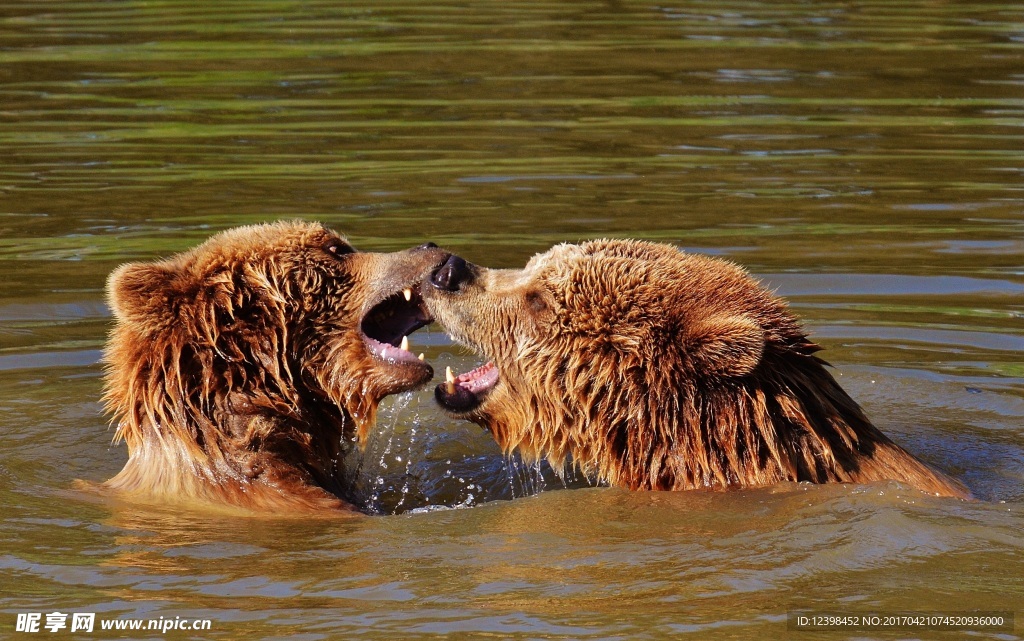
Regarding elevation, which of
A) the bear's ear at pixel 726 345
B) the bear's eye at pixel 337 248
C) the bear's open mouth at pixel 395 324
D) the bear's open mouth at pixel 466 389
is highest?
the bear's eye at pixel 337 248

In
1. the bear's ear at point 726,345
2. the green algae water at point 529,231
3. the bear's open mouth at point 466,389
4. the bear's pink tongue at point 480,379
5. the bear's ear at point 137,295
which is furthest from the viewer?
the bear's pink tongue at point 480,379

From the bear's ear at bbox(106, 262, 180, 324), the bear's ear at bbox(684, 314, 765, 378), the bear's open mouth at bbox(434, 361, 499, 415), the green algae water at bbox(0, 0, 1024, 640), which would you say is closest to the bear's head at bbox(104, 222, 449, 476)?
the bear's ear at bbox(106, 262, 180, 324)

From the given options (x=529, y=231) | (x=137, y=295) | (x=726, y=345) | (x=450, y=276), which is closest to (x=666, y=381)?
(x=726, y=345)

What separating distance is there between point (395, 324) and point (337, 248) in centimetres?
50

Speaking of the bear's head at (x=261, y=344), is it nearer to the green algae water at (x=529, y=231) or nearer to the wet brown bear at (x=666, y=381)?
the wet brown bear at (x=666, y=381)

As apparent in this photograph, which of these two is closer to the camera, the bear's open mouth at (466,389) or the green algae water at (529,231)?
the green algae water at (529,231)

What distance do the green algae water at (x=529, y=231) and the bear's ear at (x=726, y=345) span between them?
23.1 inches

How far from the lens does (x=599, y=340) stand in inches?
273

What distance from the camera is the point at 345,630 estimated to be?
5.17 m

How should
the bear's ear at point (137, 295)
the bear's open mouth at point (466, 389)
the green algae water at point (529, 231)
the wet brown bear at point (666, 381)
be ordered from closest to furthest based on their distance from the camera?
the green algae water at point (529, 231) < the wet brown bear at point (666, 381) < the bear's ear at point (137, 295) < the bear's open mouth at point (466, 389)

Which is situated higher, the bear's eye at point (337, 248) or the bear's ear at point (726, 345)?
the bear's eye at point (337, 248)

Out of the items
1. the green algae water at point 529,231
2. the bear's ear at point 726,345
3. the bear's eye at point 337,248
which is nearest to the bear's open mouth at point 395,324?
the bear's eye at point 337,248

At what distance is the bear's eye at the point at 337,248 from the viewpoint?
747 centimetres

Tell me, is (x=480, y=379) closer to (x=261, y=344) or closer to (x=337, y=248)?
(x=337, y=248)
